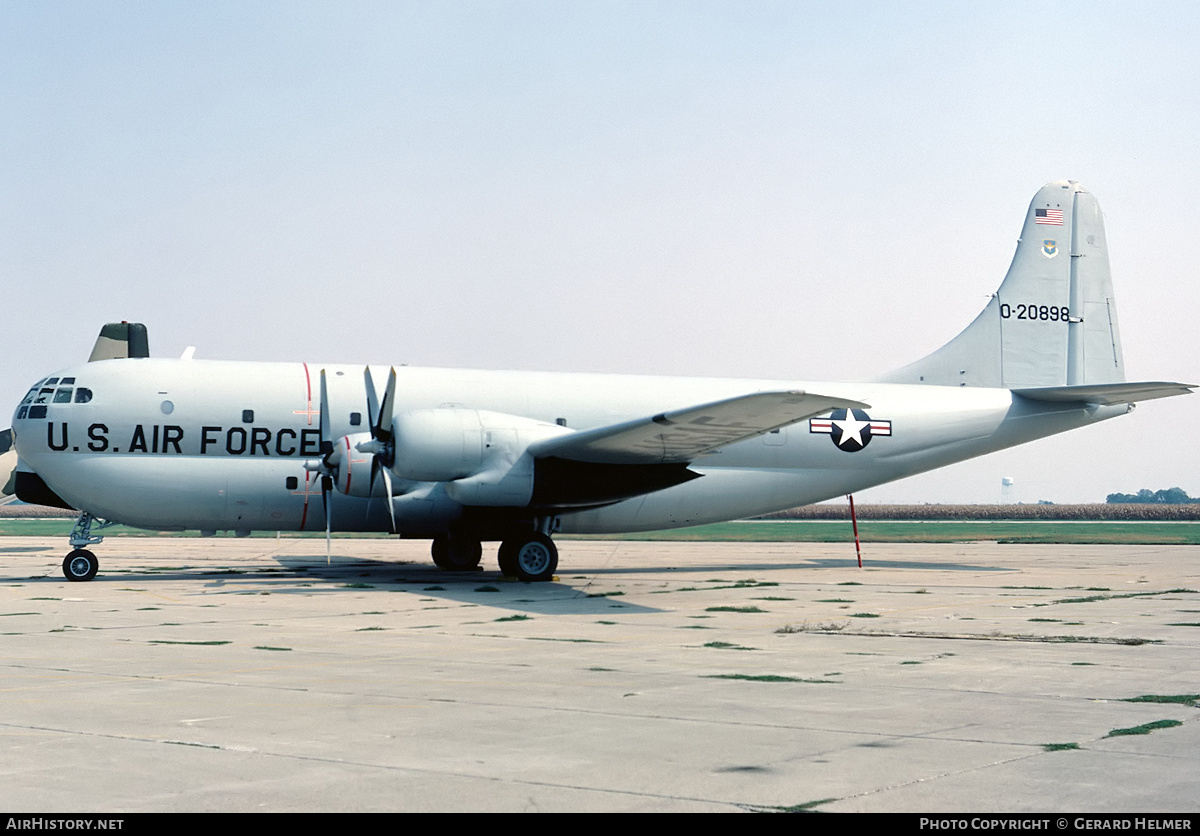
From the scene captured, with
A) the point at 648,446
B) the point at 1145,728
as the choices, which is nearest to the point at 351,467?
the point at 648,446

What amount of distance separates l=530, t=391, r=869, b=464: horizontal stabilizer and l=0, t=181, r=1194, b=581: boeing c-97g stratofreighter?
58 millimetres

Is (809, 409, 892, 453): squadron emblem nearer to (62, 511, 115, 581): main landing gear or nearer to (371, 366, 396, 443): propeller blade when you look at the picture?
(371, 366, 396, 443): propeller blade

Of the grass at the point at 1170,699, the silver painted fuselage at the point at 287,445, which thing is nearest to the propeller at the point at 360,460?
the silver painted fuselage at the point at 287,445

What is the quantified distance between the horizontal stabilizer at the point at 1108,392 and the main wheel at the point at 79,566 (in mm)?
21756

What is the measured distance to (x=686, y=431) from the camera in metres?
20.8

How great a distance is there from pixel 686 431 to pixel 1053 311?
15192mm

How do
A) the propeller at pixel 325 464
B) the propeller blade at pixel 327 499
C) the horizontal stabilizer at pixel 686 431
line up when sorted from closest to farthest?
the horizontal stabilizer at pixel 686 431 < the propeller at pixel 325 464 < the propeller blade at pixel 327 499

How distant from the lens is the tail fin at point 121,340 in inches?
1510

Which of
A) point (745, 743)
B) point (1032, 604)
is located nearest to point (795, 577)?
point (1032, 604)

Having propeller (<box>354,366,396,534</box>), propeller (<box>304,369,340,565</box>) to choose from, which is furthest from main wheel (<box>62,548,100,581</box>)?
propeller (<box>354,366,396,534</box>)

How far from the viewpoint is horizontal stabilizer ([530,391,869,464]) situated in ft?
63.3

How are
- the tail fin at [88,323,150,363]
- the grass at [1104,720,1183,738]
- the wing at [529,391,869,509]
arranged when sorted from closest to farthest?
the grass at [1104,720,1183,738]
the wing at [529,391,869,509]
the tail fin at [88,323,150,363]

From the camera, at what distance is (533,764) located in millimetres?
6793

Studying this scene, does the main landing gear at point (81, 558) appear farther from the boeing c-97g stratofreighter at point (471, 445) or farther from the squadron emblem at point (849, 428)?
the squadron emblem at point (849, 428)
